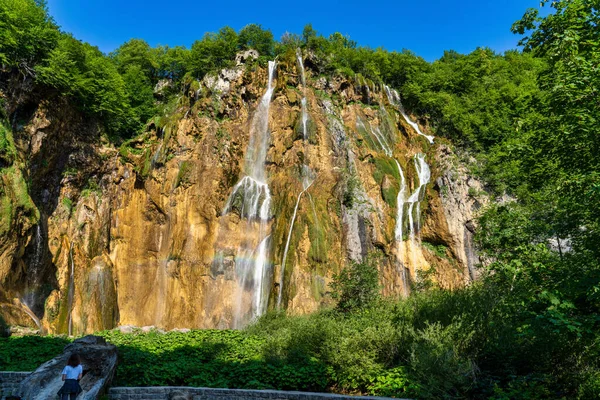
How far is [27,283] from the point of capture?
20.2 m

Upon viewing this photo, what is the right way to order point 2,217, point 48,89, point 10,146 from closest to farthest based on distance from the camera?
point 2,217, point 10,146, point 48,89

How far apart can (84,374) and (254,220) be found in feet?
54.0

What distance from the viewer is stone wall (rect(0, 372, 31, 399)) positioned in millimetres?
8914

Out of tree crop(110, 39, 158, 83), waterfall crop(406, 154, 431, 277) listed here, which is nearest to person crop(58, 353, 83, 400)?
waterfall crop(406, 154, 431, 277)

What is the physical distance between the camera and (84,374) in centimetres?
864

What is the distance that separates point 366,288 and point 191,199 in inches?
573

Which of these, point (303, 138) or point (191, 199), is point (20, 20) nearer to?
point (191, 199)

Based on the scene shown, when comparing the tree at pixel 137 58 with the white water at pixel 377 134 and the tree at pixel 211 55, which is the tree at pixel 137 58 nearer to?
the tree at pixel 211 55

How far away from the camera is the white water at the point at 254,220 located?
22391 mm

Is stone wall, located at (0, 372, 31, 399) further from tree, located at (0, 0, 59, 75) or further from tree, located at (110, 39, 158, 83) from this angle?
tree, located at (110, 39, 158, 83)

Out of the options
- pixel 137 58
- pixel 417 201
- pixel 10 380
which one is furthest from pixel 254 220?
pixel 137 58

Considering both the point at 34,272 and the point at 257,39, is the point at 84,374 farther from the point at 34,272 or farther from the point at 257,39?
the point at 257,39

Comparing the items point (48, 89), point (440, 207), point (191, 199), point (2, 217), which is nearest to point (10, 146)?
point (2, 217)

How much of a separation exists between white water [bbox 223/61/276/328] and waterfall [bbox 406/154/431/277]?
893cm
